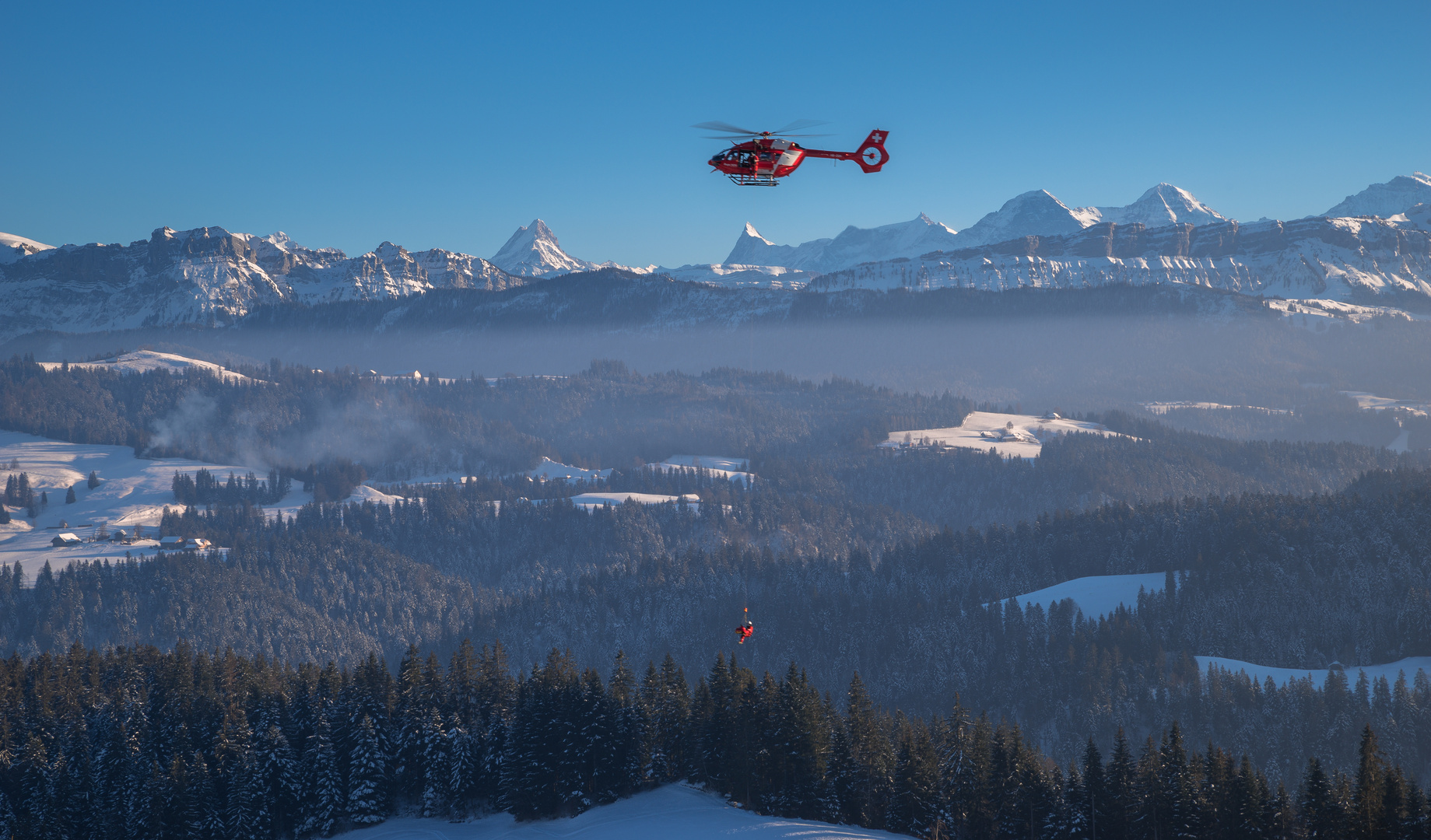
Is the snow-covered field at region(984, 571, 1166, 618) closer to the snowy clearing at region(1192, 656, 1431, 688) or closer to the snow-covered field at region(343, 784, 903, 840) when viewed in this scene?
the snowy clearing at region(1192, 656, 1431, 688)

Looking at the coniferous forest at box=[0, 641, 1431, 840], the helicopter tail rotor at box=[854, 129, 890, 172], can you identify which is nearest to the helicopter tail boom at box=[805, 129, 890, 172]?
the helicopter tail rotor at box=[854, 129, 890, 172]

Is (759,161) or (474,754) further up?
(759,161)

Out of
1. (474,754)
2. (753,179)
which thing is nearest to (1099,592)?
(474,754)

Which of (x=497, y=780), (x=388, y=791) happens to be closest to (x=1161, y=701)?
(x=497, y=780)

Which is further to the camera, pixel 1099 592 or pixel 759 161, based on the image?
pixel 1099 592

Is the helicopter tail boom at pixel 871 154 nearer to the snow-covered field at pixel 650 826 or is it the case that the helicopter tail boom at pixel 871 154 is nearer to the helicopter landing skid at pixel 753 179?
the helicopter landing skid at pixel 753 179

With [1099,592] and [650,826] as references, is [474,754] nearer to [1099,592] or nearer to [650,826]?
[650,826]
